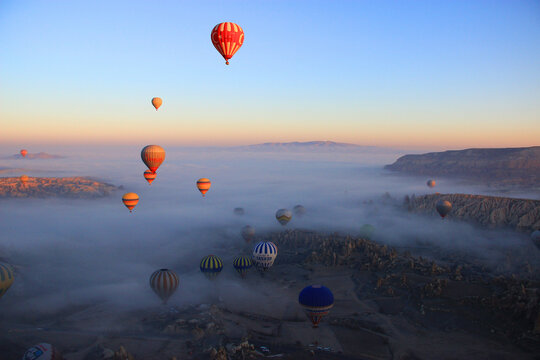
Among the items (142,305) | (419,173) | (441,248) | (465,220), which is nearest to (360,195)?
(419,173)

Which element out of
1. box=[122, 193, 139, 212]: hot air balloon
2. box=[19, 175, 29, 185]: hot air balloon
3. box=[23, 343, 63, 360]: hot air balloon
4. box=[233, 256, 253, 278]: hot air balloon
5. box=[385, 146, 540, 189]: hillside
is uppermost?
box=[385, 146, 540, 189]: hillside

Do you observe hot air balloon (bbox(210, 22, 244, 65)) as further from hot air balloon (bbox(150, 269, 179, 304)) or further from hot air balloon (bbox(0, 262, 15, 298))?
hot air balloon (bbox(0, 262, 15, 298))

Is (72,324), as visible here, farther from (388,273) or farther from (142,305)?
(388,273)

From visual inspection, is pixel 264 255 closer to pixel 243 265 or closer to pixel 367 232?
pixel 243 265

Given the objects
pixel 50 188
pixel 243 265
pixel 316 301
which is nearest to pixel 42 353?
pixel 316 301

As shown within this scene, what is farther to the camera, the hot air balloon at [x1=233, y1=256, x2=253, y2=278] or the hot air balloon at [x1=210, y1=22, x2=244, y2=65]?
the hot air balloon at [x1=233, y1=256, x2=253, y2=278]

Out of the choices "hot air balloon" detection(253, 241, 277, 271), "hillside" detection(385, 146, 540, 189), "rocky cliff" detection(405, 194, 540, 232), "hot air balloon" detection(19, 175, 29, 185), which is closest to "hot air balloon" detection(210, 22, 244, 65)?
"hot air balloon" detection(253, 241, 277, 271)
